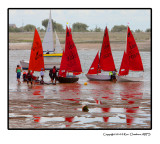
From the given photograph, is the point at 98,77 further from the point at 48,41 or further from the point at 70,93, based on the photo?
the point at 48,41

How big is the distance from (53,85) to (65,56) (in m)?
4.63

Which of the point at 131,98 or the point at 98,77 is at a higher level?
the point at 98,77

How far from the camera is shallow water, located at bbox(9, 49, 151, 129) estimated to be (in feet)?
71.2

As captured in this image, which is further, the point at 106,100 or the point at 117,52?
the point at 117,52

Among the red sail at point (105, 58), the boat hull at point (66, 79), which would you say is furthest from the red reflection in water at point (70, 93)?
the red sail at point (105, 58)

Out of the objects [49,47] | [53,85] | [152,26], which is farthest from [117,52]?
[152,26]

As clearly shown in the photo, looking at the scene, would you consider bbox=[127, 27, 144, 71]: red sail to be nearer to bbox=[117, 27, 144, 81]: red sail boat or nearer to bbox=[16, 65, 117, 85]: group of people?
bbox=[117, 27, 144, 81]: red sail boat

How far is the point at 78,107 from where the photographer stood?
87.9ft

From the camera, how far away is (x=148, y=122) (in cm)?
2177

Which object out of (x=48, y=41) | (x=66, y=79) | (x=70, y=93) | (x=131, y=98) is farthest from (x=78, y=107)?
(x=48, y=41)

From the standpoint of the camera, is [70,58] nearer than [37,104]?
No

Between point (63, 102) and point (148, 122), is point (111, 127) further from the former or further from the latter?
point (63, 102)

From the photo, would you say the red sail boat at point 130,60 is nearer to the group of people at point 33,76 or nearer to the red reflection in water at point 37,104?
the group of people at point 33,76

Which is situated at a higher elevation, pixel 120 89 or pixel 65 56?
pixel 65 56
